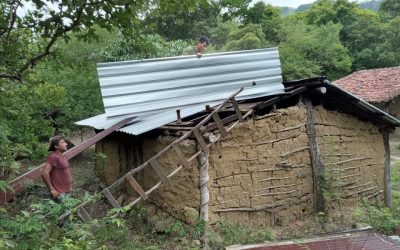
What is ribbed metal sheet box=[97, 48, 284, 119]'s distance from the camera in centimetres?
614

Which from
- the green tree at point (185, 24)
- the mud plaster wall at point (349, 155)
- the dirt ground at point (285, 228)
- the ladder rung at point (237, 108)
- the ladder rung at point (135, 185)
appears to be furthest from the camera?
the green tree at point (185, 24)

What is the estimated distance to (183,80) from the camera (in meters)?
6.67

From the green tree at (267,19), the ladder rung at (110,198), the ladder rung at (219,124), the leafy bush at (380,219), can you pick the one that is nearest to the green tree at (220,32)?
the green tree at (267,19)

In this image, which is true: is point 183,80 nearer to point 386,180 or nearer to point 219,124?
point 219,124

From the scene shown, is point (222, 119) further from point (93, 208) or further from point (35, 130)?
point (35, 130)

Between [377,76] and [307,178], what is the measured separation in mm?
13761

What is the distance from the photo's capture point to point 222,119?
6840 mm

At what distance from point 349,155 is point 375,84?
11757 millimetres

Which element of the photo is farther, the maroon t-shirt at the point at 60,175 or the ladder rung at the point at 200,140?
the ladder rung at the point at 200,140

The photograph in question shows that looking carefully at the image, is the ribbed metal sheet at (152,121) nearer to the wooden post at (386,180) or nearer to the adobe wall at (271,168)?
the adobe wall at (271,168)

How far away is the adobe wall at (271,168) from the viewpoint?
7.04 m

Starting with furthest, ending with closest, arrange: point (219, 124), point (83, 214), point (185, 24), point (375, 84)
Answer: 1. point (185, 24)
2. point (375, 84)
3. point (219, 124)
4. point (83, 214)

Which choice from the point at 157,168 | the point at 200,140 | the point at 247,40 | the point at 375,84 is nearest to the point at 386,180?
the point at 200,140

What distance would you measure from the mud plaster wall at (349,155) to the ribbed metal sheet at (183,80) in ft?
5.39
